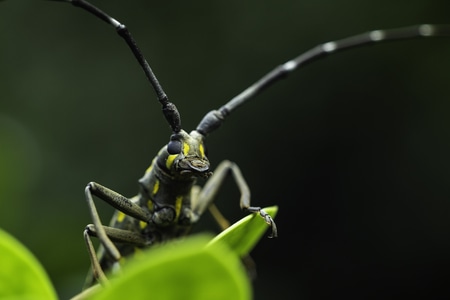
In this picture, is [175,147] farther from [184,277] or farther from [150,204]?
[184,277]

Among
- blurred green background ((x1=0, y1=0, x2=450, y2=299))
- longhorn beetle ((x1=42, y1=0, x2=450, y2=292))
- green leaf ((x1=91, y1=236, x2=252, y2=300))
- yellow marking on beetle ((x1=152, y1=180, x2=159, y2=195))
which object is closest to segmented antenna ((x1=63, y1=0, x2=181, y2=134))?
longhorn beetle ((x1=42, y1=0, x2=450, y2=292))

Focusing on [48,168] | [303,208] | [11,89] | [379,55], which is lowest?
[303,208]

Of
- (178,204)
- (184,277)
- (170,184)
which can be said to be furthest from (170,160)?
(184,277)

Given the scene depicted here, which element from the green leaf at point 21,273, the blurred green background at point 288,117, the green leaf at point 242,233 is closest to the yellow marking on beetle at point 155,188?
the green leaf at point 242,233

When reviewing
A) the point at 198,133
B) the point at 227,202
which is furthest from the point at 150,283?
the point at 227,202

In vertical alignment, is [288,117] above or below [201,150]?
below

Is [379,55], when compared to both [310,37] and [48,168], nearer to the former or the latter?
[310,37]

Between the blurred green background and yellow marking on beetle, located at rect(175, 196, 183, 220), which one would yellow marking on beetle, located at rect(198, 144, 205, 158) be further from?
the blurred green background

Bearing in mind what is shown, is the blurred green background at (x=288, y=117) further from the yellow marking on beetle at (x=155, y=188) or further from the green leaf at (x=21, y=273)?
the green leaf at (x=21, y=273)
